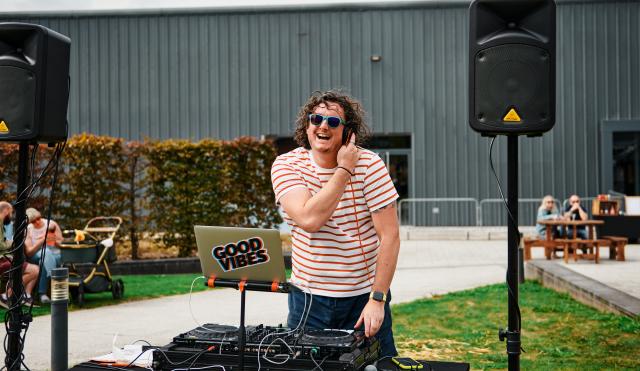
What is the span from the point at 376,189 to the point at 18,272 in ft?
7.26

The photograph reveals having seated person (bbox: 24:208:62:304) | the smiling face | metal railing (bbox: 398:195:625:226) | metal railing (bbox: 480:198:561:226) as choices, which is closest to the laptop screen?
the smiling face

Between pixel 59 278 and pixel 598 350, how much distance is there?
13.9ft

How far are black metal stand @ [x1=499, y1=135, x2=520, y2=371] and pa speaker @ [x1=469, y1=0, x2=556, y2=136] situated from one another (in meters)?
0.18

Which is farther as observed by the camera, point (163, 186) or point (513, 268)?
point (163, 186)

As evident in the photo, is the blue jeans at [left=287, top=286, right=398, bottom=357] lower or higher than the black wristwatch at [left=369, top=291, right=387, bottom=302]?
lower

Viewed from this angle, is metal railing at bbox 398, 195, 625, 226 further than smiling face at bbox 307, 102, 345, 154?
Yes

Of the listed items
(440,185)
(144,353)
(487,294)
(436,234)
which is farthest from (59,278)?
(440,185)

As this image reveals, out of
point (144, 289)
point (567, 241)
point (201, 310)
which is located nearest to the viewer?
point (201, 310)

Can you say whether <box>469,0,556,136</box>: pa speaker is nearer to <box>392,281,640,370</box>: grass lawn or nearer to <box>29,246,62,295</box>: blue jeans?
<box>392,281,640,370</box>: grass lawn

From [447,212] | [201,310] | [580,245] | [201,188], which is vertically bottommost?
[201,310]

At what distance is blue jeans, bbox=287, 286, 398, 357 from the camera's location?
3.37 m

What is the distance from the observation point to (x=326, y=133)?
10.8ft

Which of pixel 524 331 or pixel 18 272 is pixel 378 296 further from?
pixel 524 331

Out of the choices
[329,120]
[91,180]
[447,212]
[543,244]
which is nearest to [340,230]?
[329,120]
